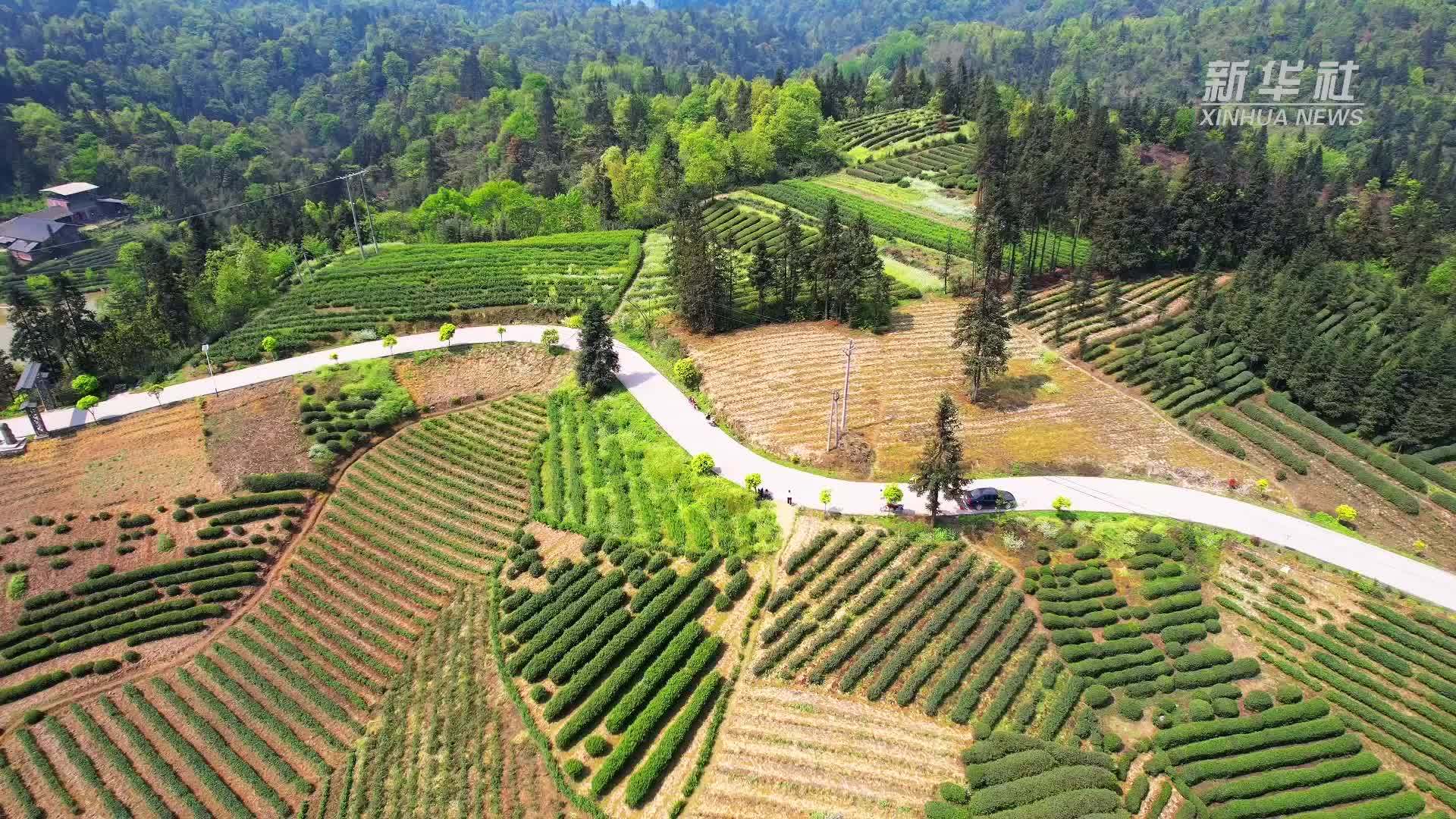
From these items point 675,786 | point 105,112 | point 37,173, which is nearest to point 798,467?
point 675,786

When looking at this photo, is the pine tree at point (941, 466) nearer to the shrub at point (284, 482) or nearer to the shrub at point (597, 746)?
the shrub at point (597, 746)

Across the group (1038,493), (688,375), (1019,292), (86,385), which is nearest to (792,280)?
(688,375)

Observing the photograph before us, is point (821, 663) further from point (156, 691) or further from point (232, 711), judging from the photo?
point (156, 691)

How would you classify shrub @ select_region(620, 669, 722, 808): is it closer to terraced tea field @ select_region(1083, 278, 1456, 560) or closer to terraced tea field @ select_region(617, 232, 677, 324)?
terraced tea field @ select_region(1083, 278, 1456, 560)

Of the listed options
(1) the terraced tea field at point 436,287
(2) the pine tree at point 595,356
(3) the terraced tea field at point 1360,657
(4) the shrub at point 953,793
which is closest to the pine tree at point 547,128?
(1) the terraced tea field at point 436,287

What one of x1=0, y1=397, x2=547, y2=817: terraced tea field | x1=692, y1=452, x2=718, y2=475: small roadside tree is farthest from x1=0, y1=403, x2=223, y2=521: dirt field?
x1=692, y1=452, x2=718, y2=475: small roadside tree

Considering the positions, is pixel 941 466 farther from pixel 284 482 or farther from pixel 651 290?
pixel 651 290

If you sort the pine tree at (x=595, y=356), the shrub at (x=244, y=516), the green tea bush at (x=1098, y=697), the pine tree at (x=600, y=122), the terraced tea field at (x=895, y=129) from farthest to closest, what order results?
the pine tree at (x=600, y=122) → the terraced tea field at (x=895, y=129) → the pine tree at (x=595, y=356) → the shrub at (x=244, y=516) → the green tea bush at (x=1098, y=697)
